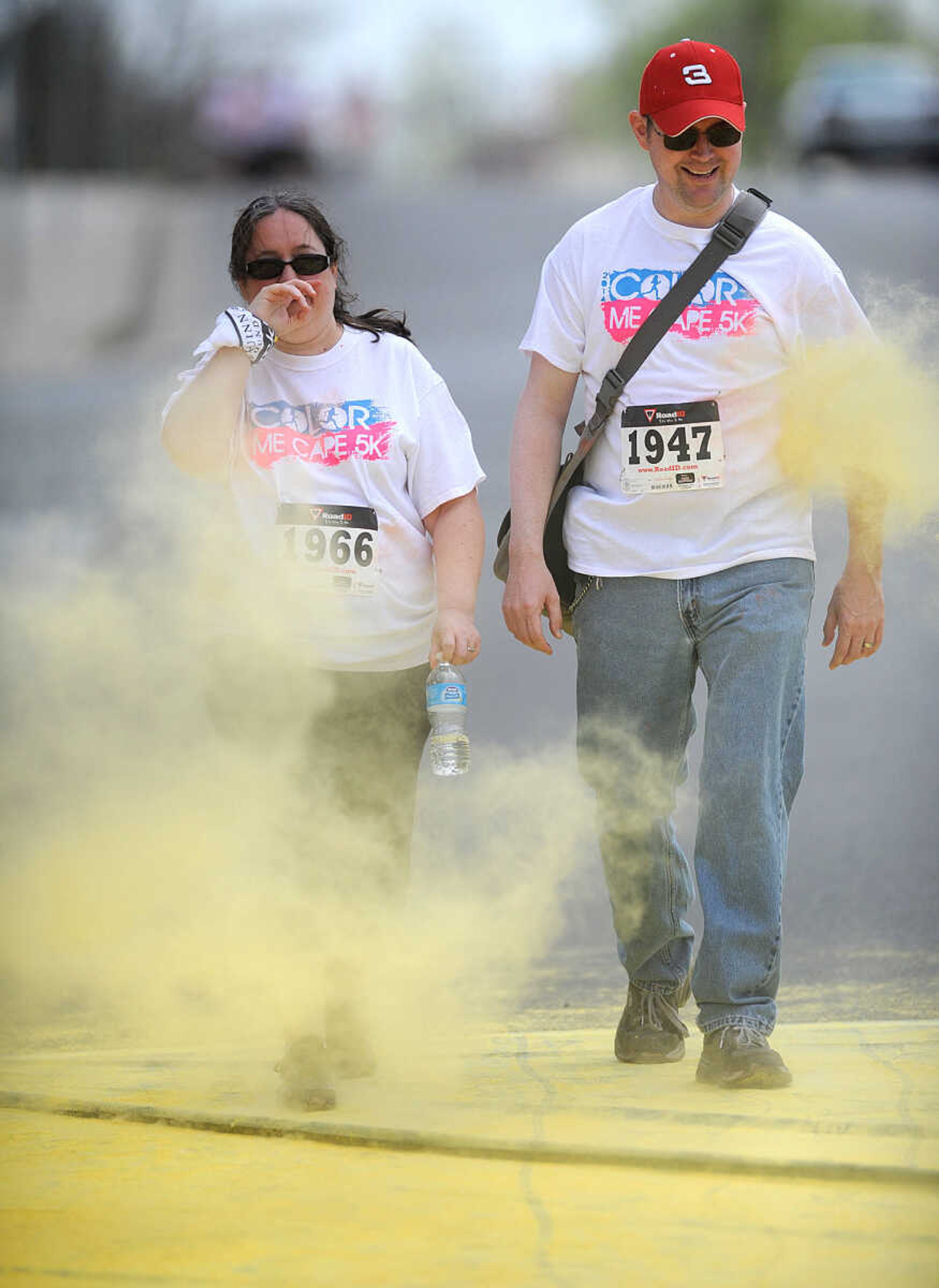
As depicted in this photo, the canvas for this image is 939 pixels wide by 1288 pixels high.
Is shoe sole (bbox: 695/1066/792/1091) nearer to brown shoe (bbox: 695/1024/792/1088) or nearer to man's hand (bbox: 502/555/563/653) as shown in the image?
brown shoe (bbox: 695/1024/792/1088)

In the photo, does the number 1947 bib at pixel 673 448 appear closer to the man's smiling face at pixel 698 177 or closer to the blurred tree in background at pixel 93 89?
the man's smiling face at pixel 698 177

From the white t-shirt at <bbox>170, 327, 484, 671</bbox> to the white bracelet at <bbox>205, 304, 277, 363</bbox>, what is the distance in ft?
0.19

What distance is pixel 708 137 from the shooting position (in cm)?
392

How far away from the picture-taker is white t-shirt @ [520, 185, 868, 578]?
12.9 ft

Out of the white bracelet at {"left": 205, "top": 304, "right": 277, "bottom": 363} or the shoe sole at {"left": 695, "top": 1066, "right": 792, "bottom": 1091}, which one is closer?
the shoe sole at {"left": 695, "top": 1066, "right": 792, "bottom": 1091}

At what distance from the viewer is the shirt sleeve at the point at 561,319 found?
4074 mm

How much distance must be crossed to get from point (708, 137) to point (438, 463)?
851mm

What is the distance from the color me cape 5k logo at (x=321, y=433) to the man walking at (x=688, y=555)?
33 centimetres

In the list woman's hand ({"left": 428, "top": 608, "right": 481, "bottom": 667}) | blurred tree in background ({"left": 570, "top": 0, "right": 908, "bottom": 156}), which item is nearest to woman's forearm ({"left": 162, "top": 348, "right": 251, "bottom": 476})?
woman's hand ({"left": 428, "top": 608, "right": 481, "bottom": 667})

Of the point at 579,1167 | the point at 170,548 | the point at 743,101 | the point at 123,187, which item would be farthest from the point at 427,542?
the point at 123,187

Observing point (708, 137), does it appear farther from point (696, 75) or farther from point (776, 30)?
point (776, 30)

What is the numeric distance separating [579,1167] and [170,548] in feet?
19.8

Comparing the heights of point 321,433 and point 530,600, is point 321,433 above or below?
above

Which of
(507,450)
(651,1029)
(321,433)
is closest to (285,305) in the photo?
(321,433)
